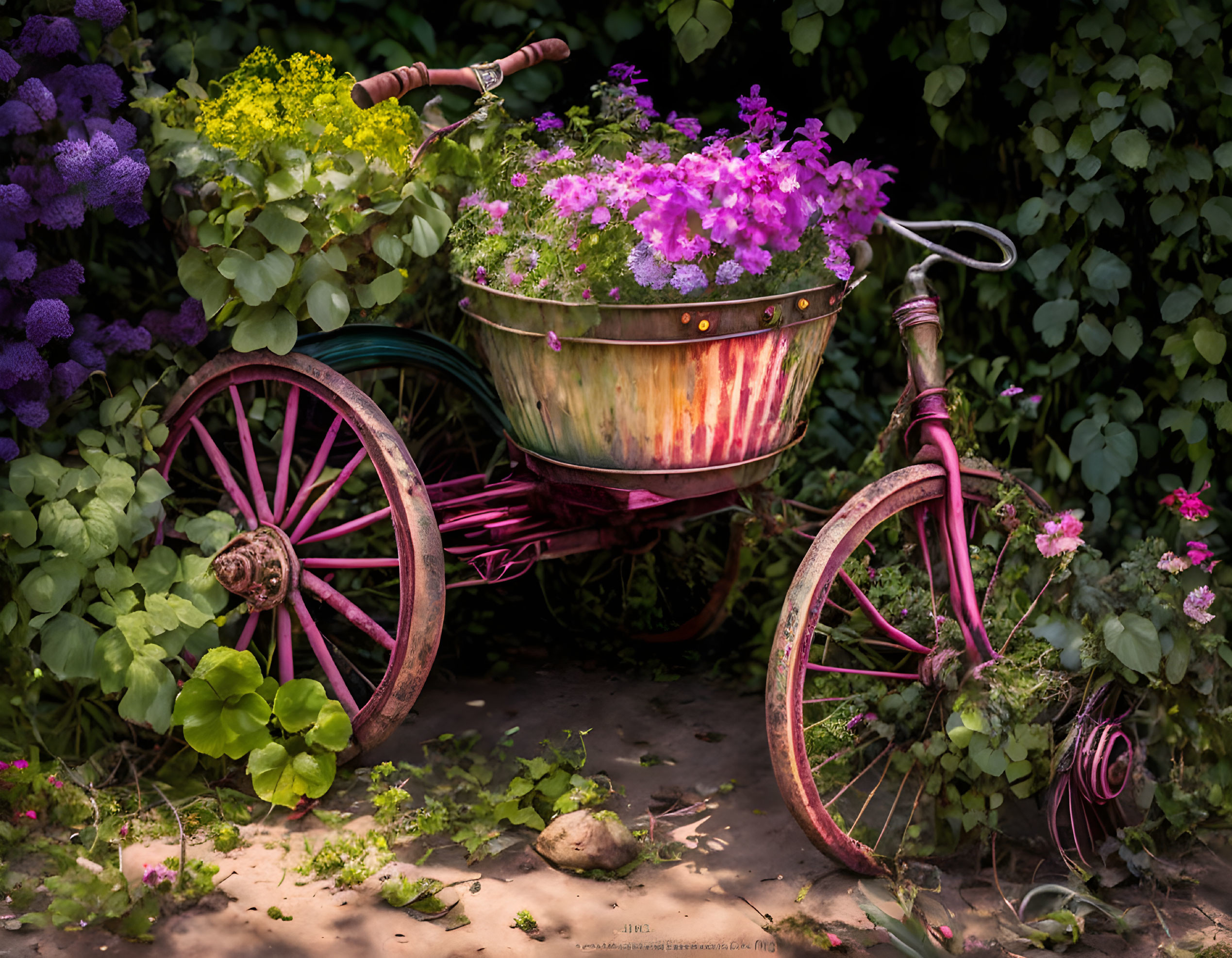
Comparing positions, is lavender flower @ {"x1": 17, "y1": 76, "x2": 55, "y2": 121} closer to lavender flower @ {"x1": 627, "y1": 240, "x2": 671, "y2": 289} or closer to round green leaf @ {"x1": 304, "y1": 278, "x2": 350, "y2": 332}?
round green leaf @ {"x1": 304, "y1": 278, "x2": 350, "y2": 332}

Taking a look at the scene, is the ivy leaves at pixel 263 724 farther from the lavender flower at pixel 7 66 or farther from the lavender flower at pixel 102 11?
the lavender flower at pixel 102 11

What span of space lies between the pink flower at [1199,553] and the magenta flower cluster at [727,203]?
3.34ft

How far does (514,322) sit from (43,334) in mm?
1081

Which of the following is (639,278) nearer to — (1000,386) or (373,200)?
(373,200)

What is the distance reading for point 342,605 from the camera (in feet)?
9.37

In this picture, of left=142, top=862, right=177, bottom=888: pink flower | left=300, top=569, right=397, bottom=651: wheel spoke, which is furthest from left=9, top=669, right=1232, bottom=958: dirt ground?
left=300, top=569, right=397, bottom=651: wheel spoke

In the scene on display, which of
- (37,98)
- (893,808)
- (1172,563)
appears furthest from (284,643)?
(1172,563)

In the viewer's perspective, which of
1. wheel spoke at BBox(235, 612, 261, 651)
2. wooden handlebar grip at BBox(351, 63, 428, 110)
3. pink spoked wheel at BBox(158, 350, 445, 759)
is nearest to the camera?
wooden handlebar grip at BBox(351, 63, 428, 110)

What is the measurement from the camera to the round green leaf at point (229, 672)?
2.77 m

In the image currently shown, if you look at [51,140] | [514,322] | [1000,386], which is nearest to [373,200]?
[514,322]

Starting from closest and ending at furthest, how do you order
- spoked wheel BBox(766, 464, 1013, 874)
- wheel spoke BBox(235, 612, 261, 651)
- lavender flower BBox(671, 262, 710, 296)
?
lavender flower BBox(671, 262, 710, 296), spoked wheel BBox(766, 464, 1013, 874), wheel spoke BBox(235, 612, 261, 651)

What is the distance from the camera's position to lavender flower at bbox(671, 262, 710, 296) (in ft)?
7.81

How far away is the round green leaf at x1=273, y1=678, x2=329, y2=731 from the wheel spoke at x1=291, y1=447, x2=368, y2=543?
36cm

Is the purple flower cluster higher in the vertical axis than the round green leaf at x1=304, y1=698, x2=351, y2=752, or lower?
higher
